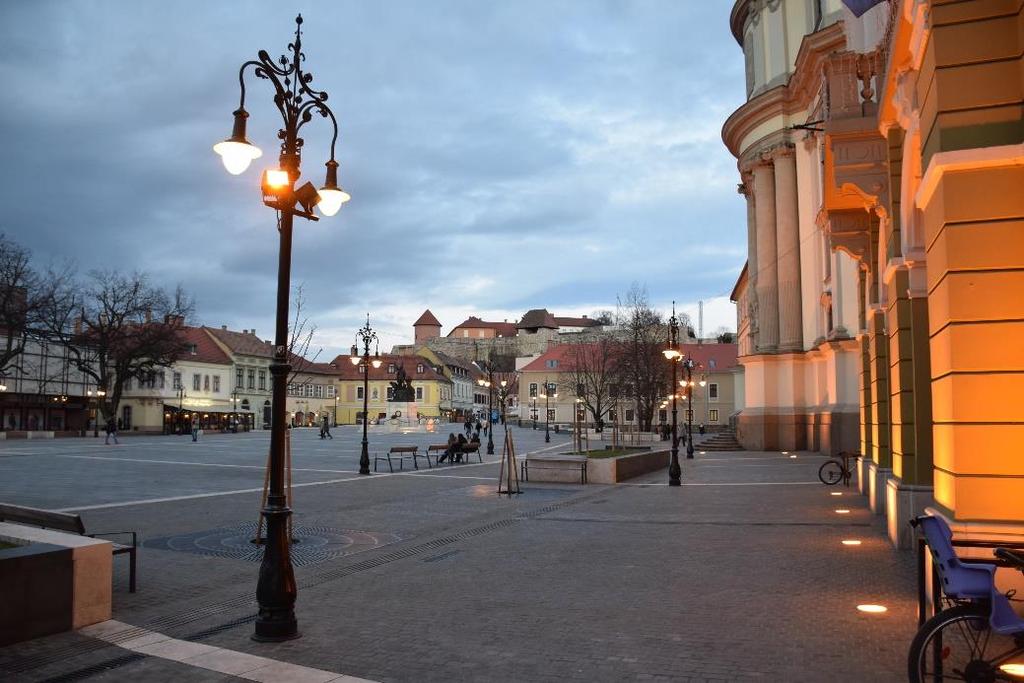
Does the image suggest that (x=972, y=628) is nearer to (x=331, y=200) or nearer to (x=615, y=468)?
(x=331, y=200)

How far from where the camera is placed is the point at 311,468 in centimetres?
2995

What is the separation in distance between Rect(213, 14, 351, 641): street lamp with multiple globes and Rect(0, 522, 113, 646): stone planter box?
5.23ft

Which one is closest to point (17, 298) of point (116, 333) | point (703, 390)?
point (116, 333)

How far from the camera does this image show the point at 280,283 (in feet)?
25.9

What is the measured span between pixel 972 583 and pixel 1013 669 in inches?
21.0

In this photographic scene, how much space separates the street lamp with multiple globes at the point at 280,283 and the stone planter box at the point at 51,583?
1.59 metres

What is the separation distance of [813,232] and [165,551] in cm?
3508

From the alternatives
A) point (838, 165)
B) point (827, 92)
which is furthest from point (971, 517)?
point (827, 92)

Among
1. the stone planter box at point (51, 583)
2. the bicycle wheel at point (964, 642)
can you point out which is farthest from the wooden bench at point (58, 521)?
the bicycle wheel at point (964, 642)

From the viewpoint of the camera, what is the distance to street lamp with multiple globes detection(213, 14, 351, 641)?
7.36m

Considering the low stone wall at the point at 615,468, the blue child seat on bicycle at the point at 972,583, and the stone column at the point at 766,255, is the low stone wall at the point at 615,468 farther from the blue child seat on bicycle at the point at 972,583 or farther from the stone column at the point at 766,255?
the blue child seat on bicycle at the point at 972,583

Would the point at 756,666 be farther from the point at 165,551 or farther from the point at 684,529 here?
the point at 165,551

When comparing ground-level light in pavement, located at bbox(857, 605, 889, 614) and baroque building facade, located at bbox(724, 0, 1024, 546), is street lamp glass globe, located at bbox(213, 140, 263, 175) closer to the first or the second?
baroque building facade, located at bbox(724, 0, 1024, 546)

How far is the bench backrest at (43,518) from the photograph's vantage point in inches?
356
